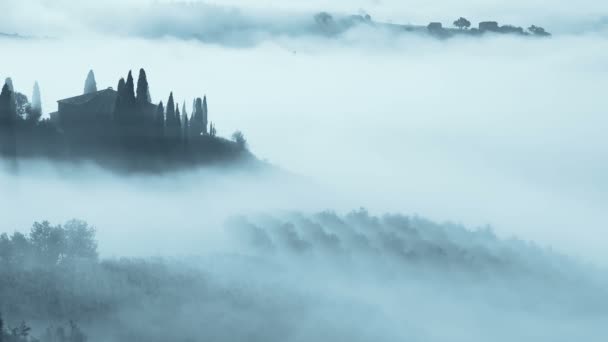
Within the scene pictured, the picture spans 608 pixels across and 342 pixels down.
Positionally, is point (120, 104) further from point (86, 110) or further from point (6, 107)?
point (6, 107)

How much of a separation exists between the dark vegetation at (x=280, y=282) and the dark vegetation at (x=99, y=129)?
A: 1035 cm

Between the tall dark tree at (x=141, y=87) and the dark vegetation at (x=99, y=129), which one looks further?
the tall dark tree at (x=141, y=87)

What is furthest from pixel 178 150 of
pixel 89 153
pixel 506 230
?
pixel 506 230

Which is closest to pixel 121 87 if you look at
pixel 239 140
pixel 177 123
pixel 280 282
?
pixel 177 123

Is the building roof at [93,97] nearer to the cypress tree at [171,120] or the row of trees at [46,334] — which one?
the cypress tree at [171,120]

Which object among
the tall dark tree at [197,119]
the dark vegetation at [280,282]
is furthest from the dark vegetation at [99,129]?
the dark vegetation at [280,282]

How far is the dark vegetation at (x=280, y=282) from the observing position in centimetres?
5769

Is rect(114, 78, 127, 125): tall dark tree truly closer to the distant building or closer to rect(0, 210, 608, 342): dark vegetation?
the distant building

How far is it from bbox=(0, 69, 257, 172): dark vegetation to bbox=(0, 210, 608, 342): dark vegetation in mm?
10355

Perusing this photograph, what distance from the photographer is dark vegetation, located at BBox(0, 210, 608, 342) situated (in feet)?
189

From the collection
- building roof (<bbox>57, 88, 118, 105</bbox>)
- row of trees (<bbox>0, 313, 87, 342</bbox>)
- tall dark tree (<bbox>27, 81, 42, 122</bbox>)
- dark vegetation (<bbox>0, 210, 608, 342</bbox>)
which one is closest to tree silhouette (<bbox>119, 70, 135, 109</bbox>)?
building roof (<bbox>57, 88, 118, 105</bbox>)

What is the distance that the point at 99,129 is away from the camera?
269ft

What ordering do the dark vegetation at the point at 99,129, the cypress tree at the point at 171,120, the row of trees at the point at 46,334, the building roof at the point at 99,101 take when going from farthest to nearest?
1. the cypress tree at the point at 171,120
2. the building roof at the point at 99,101
3. the dark vegetation at the point at 99,129
4. the row of trees at the point at 46,334

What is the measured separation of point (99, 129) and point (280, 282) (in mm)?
22575
